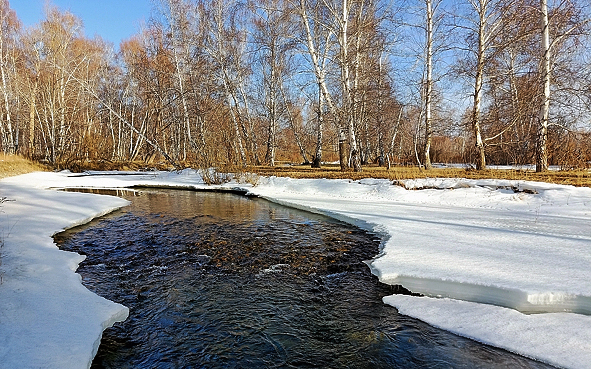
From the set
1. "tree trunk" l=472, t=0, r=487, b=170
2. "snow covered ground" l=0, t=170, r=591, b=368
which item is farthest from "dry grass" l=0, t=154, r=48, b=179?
"tree trunk" l=472, t=0, r=487, b=170

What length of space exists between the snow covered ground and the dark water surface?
26 cm

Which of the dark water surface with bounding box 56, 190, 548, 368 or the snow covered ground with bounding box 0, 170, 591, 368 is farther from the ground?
the snow covered ground with bounding box 0, 170, 591, 368

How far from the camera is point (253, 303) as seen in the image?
3941 mm

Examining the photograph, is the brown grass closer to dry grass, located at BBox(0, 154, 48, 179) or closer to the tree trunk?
dry grass, located at BBox(0, 154, 48, 179)

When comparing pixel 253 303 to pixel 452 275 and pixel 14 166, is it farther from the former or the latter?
pixel 14 166

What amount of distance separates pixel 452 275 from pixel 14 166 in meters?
24.0

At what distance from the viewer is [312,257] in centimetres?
562

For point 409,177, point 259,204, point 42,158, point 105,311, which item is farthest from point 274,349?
point 42,158

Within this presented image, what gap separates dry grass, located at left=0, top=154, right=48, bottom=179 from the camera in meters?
18.3

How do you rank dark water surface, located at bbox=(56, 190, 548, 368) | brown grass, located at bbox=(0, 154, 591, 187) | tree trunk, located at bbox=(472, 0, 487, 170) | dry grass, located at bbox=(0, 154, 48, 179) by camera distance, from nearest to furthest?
1. dark water surface, located at bbox=(56, 190, 548, 368)
2. brown grass, located at bbox=(0, 154, 591, 187)
3. tree trunk, located at bbox=(472, 0, 487, 170)
4. dry grass, located at bbox=(0, 154, 48, 179)

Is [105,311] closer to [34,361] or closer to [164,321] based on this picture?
[164,321]

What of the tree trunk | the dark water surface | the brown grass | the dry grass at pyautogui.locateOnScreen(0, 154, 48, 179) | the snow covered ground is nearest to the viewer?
the snow covered ground

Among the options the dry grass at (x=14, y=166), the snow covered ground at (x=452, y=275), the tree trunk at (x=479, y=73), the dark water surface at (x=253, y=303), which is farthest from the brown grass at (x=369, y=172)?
the dark water surface at (x=253, y=303)

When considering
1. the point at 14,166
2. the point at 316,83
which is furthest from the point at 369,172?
the point at 14,166
